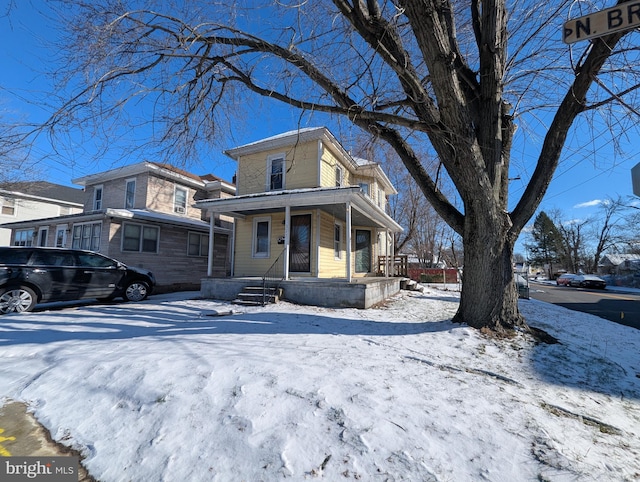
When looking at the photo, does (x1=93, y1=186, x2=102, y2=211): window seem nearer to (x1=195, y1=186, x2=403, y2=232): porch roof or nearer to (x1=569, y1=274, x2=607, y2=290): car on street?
(x1=195, y1=186, x2=403, y2=232): porch roof

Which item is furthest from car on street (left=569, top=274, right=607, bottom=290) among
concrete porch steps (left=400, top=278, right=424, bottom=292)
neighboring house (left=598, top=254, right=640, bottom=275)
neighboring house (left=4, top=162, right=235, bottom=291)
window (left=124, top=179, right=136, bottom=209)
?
window (left=124, top=179, right=136, bottom=209)

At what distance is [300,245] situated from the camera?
35.5 ft

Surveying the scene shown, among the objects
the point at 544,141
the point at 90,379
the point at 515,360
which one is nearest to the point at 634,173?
the point at 544,141

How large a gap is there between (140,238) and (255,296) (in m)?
7.12

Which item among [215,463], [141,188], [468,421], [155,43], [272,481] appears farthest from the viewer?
[141,188]

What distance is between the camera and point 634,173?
11.4 ft

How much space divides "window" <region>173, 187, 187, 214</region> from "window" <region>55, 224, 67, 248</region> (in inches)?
185

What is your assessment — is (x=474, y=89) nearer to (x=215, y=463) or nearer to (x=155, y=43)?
(x=155, y=43)

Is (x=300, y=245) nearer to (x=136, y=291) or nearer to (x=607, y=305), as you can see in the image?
(x=136, y=291)

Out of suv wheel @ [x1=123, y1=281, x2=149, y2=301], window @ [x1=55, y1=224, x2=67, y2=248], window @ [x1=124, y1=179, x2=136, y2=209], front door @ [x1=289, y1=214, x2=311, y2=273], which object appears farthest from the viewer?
window @ [x1=124, y1=179, x2=136, y2=209]

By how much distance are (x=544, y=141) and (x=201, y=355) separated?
6.28 metres

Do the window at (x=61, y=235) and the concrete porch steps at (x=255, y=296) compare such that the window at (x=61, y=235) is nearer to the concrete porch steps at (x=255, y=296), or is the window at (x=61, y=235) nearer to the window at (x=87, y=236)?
the window at (x=87, y=236)

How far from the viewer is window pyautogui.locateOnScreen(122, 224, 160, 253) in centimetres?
1174

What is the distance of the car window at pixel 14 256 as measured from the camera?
265 inches
